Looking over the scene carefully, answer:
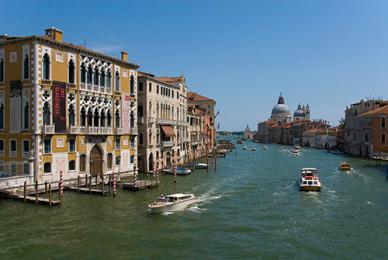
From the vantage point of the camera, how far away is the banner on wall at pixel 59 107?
29.4m

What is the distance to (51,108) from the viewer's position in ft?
95.8

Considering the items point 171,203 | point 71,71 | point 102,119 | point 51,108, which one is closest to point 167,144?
point 102,119

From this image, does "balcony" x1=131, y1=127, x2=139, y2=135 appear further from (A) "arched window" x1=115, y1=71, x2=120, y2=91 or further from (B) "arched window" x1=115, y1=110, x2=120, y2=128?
(A) "arched window" x1=115, y1=71, x2=120, y2=91

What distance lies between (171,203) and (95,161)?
11618 millimetres

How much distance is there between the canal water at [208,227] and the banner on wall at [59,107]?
4.96 m

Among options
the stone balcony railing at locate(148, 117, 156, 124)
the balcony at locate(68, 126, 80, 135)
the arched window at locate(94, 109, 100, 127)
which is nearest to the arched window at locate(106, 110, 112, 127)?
the arched window at locate(94, 109, 100, 127)

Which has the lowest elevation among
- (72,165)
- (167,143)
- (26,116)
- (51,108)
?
(72,165)

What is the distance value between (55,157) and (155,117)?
1627 centimetres

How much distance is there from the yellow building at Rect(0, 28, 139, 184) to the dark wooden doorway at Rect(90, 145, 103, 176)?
3.2 inches

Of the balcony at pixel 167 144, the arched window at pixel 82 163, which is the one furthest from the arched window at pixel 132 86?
the balcony at pixel 167 144

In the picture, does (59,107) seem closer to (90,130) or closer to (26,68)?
(26,68)

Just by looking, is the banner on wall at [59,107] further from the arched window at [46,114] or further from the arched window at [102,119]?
the arched window at [102,119]

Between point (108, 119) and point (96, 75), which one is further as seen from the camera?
point (108, 119)

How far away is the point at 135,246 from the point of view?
58.6 ft
